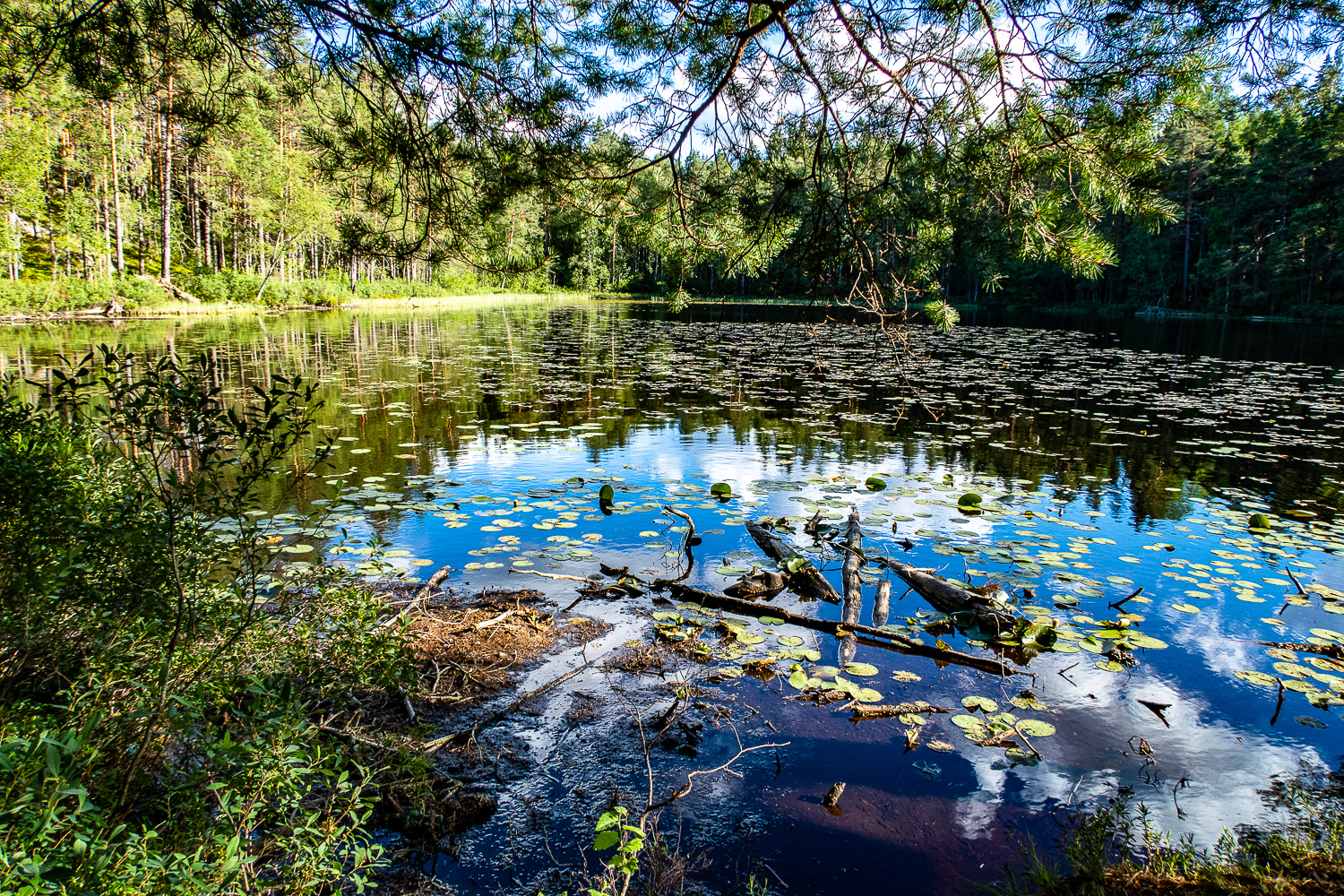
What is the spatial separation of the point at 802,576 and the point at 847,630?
82cm

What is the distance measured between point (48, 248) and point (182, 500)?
39.1m

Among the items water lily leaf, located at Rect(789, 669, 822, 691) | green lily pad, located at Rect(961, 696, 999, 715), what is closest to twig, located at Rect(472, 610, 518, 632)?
water lily leaf, located at Rect(789, 669, 822, 691)

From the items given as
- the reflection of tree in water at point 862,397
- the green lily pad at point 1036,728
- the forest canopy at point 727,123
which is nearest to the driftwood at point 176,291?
the reflection of tree in water at point 862,397

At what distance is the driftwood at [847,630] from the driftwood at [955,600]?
35 centimetres

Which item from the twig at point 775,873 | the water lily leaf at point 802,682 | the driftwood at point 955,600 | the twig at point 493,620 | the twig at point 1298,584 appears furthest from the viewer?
the twig at point 1298,584

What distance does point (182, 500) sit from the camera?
2496 millimetres

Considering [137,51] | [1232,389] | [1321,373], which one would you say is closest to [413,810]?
[137,51]

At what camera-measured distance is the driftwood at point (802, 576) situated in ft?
17.3

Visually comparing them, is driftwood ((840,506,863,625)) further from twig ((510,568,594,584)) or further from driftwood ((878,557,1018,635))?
twig ((510,568,594,584))

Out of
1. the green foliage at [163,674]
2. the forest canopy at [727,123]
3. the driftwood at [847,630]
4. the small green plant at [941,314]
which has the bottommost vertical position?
the driftwood at [847,630]

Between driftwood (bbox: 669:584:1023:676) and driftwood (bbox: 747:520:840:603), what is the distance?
41cm

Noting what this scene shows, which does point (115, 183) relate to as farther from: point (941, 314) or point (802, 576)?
point (941, 314)

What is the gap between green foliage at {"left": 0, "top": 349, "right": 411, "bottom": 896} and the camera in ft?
5.51

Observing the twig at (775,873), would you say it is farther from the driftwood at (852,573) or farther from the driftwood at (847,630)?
the driftwood at (852,573)
